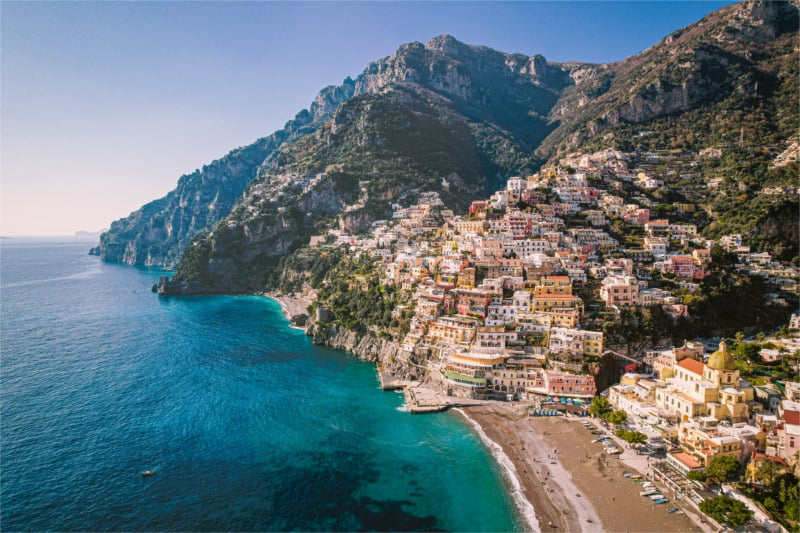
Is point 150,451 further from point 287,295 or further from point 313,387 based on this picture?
point 287,295

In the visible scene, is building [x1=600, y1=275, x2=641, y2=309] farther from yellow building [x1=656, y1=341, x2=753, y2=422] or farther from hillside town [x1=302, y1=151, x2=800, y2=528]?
yellow building [x1=656, y1=341, x2=753, y2=422]

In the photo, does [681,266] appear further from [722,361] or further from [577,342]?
[722,361]

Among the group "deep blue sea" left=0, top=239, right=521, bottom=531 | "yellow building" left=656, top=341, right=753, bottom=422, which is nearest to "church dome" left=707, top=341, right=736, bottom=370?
"yellow building" left=656, top=341, right=753, bottom=422

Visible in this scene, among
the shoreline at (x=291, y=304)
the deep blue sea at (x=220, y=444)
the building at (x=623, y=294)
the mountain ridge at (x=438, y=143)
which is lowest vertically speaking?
the deep blue sea at (x=220, y=444)

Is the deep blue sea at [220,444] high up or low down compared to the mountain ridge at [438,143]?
down

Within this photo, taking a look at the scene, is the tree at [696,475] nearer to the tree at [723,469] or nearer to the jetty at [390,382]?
the tree at [723,469]

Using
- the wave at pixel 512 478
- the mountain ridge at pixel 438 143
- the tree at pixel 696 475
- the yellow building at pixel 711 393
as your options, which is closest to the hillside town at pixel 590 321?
the yellow building at pixel 711 393
